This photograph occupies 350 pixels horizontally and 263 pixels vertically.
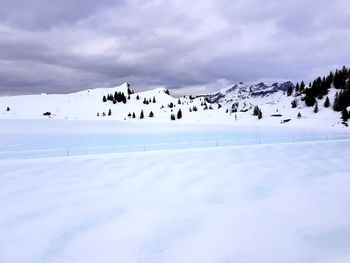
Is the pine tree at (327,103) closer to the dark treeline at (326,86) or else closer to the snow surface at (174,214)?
the dark treeline at (326,86)

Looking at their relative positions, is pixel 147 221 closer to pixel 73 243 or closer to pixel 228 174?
pixel 73 243

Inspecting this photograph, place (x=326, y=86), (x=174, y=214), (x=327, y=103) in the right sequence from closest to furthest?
1. (x=174, y=214)
2. (x=327, y=103)
3. (x=326, y=86)

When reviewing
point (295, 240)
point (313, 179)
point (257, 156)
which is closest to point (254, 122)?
point (257, 156)

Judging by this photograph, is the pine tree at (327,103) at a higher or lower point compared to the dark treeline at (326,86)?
lower

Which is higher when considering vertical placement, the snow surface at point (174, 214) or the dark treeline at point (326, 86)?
the dark treeline at point (326, 86)

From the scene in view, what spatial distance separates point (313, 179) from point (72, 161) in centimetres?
1877

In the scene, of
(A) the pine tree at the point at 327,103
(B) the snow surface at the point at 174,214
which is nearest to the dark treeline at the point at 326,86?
(A) the pine tree at the point at 327,103

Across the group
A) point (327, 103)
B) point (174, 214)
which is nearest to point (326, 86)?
point (327, 103)

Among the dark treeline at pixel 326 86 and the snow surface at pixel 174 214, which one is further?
the dark treeline at pixel 326 86

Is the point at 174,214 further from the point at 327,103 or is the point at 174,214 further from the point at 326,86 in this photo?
the point at 326,86

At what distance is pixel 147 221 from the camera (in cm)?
1197

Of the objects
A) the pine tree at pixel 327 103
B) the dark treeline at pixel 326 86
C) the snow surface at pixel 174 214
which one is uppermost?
the dark treeline at pixel 326 86

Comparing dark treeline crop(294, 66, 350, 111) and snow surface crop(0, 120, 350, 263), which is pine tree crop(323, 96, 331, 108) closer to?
dark treeline crop(294, 66, 350, 111)

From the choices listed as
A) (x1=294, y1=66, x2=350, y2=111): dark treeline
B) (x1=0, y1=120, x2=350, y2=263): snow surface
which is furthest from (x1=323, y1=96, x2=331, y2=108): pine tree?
(x1=0, y1=120, x2=350, y2=263): snow surface
